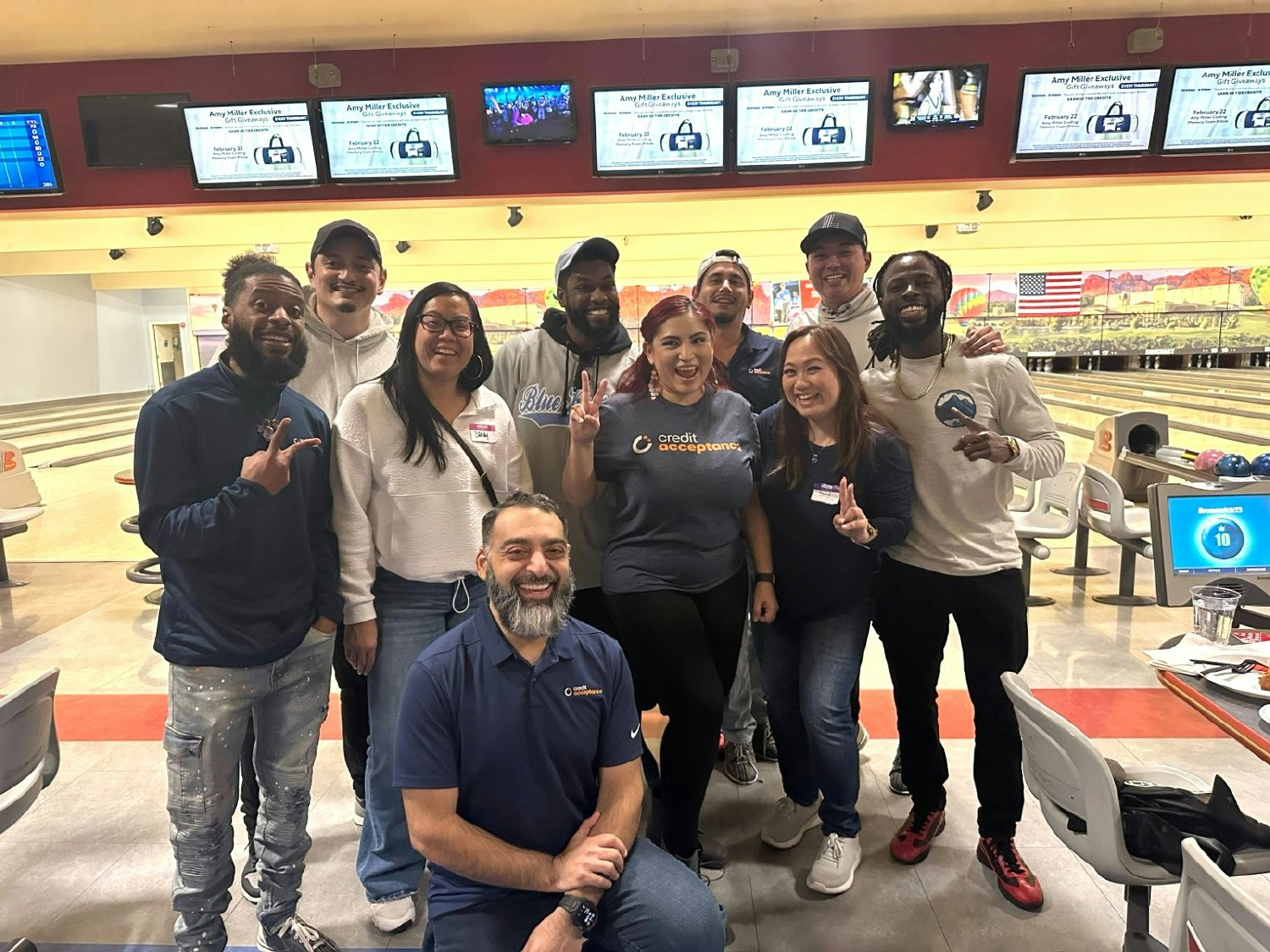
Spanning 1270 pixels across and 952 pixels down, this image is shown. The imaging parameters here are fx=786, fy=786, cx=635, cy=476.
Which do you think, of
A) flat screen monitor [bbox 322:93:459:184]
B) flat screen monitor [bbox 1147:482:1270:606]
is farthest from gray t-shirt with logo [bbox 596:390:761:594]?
flat screen monitor [bbox 322:93:459:184]

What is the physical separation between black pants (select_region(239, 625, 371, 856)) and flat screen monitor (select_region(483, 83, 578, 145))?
282cm

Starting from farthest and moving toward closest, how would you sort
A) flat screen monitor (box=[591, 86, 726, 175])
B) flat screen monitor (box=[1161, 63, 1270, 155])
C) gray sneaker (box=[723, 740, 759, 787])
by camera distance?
flat screen monitor (box=[591, 86, 726, 175]), flat screen monitor (box=[1161, 63, 1270, 155]), gray sneaker (box=[723, 740, 759, 787])

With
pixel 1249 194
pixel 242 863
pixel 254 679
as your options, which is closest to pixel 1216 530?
pixel 254 679

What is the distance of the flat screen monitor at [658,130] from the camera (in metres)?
3.84

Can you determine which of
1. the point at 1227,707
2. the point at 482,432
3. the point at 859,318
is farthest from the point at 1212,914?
the point at 859,318

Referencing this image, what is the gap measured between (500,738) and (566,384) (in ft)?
3.46

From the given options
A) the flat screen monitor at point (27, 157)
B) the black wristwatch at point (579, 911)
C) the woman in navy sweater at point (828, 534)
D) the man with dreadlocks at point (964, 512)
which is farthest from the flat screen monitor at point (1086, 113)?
the flat screen monitor at point (27, 157)

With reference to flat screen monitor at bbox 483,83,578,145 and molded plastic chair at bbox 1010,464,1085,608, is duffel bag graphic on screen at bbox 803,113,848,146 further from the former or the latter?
molded plastic chair at bbox 1010,464,1085,608

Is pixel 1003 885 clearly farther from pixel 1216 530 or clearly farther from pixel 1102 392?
pixel 1102 392

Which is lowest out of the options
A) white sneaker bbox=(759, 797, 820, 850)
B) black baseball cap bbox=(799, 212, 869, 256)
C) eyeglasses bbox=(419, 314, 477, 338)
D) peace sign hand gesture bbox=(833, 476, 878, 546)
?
white sneaker bbox=(759, 797, 820, 850)

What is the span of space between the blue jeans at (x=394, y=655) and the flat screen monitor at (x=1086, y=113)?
3.65m

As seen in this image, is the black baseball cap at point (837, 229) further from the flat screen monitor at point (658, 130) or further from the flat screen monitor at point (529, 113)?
the flat screen monitor at point (529, 113)

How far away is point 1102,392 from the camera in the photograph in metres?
14.1

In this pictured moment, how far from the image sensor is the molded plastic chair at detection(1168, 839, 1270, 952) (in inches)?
36.9
